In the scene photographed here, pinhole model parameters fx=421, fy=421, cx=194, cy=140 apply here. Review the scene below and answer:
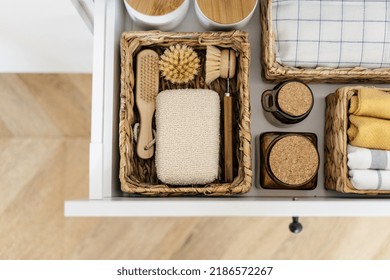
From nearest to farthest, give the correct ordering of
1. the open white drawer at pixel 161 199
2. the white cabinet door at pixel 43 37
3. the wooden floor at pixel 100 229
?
the open white drawer at pixel 161 199
the white cabinet door at pixel 43 37
the wooden floor at pixel 100 229

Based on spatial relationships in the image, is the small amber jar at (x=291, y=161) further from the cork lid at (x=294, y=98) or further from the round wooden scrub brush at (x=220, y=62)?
the round wooden scrub brush at (x=220, y=62)

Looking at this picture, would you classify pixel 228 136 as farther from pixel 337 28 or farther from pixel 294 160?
pixel 337 28

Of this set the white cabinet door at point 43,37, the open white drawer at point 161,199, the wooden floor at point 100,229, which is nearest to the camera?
the open white drawer at point 161,199

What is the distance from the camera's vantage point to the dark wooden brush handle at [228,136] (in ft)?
2.88

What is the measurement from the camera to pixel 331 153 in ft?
2.88

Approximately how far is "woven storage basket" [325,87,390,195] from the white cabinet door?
0.55 meters

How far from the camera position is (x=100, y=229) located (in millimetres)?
1423

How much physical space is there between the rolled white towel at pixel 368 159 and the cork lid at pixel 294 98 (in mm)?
126

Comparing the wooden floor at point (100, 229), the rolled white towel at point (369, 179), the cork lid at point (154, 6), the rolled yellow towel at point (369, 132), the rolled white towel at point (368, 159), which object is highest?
the cork lid at point (154, 6)

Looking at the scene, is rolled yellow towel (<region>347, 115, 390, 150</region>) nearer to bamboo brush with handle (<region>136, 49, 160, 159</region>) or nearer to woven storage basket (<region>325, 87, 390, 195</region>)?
woven storage basket (<region>325, 87, 390, 195</region>)

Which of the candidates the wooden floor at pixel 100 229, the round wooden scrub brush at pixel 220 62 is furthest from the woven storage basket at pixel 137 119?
the wooden floor at pixel 100 229

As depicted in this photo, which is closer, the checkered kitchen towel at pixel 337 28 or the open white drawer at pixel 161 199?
the open white drawer at pixel 161 199

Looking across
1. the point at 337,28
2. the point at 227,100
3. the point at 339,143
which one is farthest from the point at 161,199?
the point at 337,28
